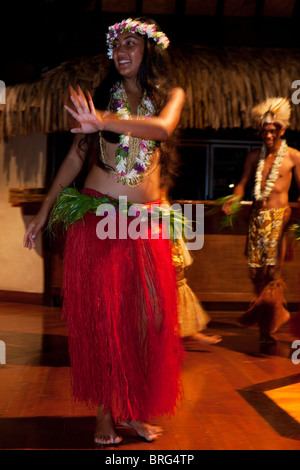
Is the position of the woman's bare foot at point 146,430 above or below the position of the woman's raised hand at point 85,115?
below

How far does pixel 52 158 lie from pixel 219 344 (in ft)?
10.0

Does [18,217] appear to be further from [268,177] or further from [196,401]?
[196,401]

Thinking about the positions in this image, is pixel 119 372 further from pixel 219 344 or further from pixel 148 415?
pixel 219 344

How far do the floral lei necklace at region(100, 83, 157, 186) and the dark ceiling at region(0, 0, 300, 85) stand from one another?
451 centimetres

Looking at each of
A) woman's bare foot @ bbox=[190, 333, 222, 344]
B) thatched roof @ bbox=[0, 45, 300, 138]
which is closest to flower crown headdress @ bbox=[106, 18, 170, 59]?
Answer: woman's bare foot @ bbox=[190, 333, 222, 344]

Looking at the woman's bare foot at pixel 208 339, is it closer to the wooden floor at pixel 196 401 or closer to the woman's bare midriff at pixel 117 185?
the wooden floor at pixel 196 401

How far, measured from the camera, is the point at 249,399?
2.87 meters

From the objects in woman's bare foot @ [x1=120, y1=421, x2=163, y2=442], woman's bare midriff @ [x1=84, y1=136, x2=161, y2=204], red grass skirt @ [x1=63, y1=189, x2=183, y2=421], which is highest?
woman's bare midriff @ [x1=84, y1=136, x2=161, y2=204]

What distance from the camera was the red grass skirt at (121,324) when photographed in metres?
2.24

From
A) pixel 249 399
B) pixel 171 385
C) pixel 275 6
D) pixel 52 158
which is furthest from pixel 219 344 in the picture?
pixel 275 6

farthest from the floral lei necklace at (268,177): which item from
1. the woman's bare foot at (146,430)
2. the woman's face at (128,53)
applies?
the woman's bare foot at (146,430)

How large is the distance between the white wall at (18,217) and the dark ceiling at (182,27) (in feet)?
2.68

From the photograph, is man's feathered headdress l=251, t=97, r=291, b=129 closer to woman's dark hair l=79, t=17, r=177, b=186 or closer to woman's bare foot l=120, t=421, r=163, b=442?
woman's dark hair l=79, t=17, r=177, b=186

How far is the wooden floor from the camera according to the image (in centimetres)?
226
